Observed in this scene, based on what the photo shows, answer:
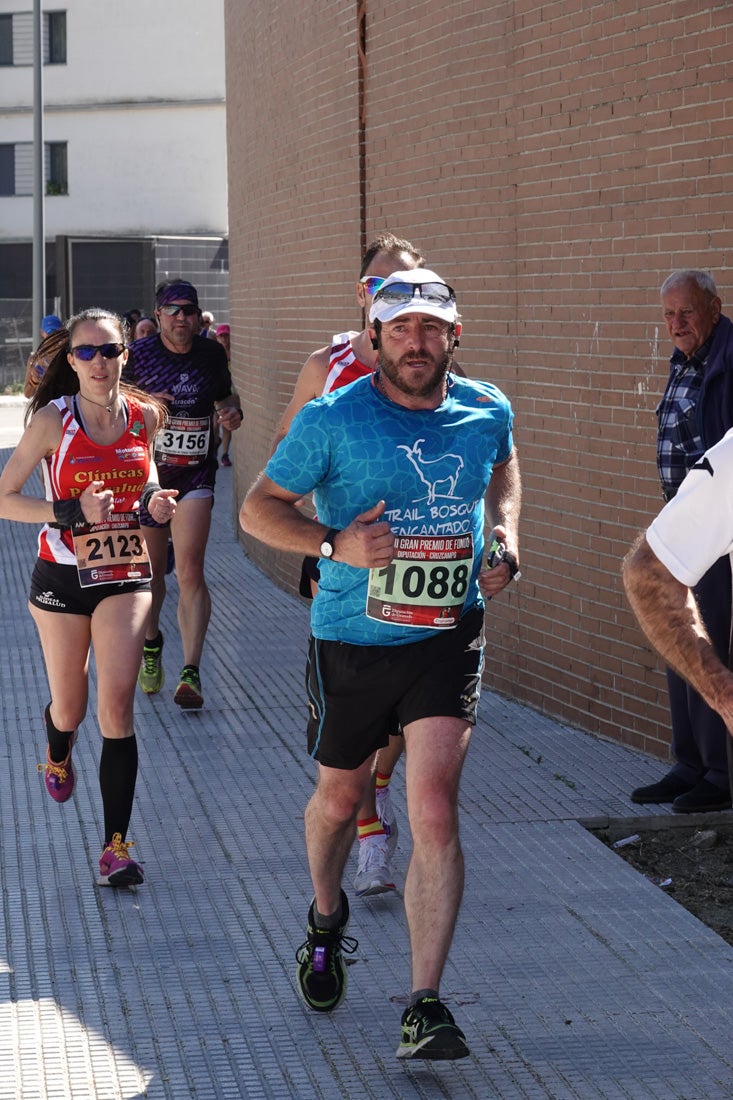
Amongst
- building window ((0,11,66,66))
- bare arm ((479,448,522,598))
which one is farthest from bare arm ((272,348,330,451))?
building window ((0,11,66,66))

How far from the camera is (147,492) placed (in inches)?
249

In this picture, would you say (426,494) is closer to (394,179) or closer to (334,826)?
(334,826)

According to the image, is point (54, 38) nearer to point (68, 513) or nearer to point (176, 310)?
point (176, 310)

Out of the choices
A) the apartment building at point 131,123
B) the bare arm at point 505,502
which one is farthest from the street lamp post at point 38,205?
the apartment building at point 131,123

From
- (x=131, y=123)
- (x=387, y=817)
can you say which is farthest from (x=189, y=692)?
(x=131, y=123)

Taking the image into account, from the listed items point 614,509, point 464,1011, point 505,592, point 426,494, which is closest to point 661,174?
point 614,509

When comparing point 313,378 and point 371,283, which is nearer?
point 371,283

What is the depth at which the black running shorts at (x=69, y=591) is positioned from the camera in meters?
6.14

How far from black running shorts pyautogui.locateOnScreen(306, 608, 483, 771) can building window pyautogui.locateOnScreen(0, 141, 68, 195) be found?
163 ft

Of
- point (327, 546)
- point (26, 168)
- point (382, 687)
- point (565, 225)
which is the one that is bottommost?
point (382, 687)

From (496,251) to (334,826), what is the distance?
4.80m

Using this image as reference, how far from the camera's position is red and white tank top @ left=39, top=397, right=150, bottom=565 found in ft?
20.3

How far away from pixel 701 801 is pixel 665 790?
21cm

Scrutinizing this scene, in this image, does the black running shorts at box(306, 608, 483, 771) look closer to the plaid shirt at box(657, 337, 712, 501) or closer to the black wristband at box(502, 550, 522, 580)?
the black wristband at box(502, 550, 522, 580)
